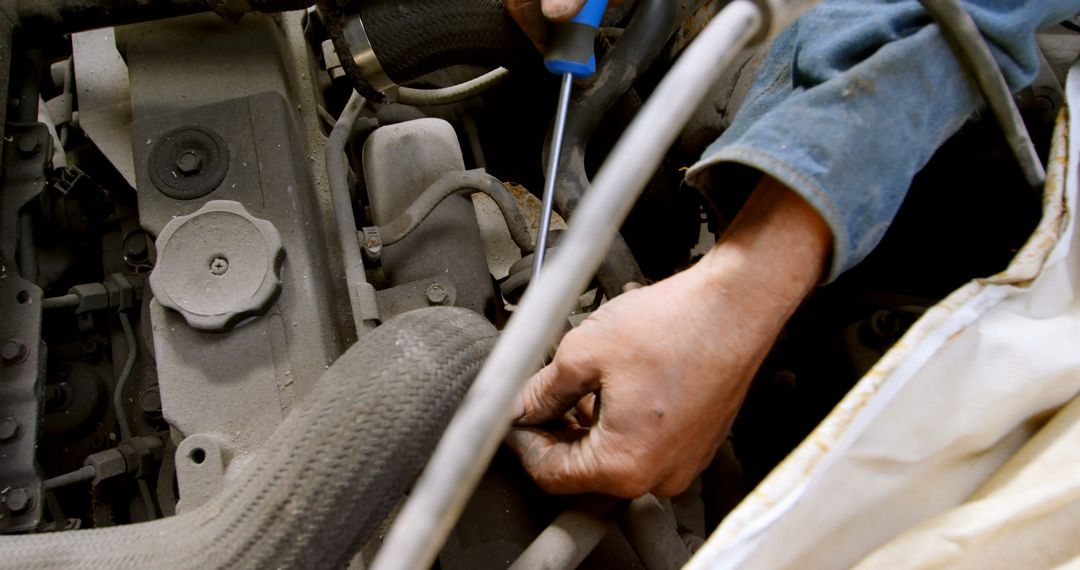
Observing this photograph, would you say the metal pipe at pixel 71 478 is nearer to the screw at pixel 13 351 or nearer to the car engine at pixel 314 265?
the car engine at pixel 314 265

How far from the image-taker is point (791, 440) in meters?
1.00

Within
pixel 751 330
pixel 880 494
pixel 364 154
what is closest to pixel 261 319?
pixel 364 154

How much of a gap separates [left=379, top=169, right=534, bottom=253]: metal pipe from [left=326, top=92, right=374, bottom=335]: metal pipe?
5 cm

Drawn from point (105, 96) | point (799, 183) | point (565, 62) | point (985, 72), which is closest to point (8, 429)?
point (105, 96)

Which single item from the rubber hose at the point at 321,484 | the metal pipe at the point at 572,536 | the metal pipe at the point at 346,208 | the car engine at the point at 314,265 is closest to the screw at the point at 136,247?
the car engine at the point at 314,265

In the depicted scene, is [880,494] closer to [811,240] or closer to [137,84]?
[811,240]

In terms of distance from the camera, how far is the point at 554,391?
0.74 m

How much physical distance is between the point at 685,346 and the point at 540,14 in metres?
0.46

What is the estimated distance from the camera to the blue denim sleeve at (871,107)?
2.11 feet

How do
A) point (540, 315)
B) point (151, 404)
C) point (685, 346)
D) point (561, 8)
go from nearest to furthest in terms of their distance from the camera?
point (540, 315) → point (685, 346) → point (561, 8) → point (151, 404)

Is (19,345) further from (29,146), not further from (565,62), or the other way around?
(565,62)

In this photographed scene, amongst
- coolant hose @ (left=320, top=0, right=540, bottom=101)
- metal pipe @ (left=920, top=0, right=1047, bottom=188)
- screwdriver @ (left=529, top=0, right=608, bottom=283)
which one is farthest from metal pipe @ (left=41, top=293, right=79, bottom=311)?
metal pipe @ (left=920, top=0, right=1047, bottom=188)

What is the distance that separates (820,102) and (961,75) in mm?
143

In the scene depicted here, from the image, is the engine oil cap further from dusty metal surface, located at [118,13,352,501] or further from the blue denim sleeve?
the blue denim sleeve
